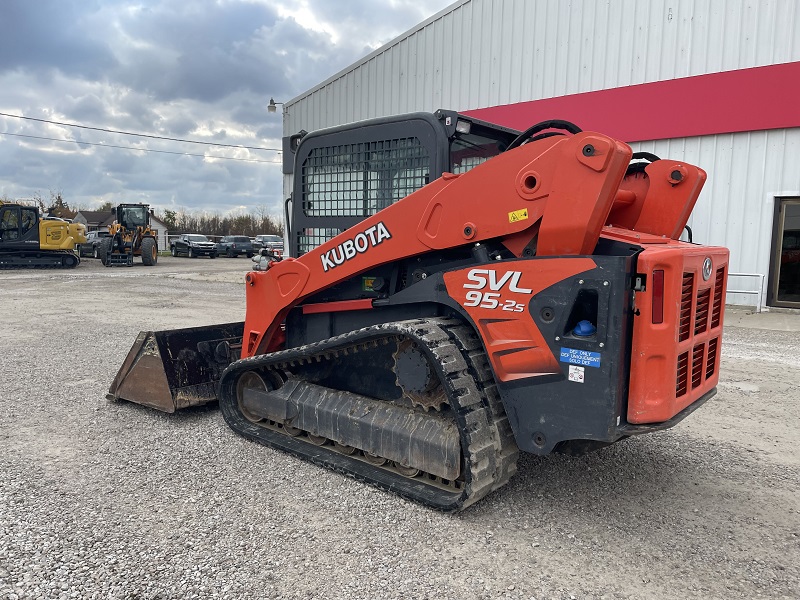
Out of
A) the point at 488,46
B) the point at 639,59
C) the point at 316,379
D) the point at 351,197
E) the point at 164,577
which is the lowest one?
the point at 164,577

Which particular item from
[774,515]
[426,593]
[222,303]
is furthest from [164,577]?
[222,303]

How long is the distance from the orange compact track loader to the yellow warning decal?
1 cm

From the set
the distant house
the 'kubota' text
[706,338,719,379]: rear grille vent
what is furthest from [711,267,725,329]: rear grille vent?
the distant house

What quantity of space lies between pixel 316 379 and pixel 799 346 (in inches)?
295

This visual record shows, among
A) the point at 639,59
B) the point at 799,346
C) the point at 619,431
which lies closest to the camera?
the point at 619,431

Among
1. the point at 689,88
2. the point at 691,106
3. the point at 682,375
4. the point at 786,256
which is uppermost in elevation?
the point at 689,88

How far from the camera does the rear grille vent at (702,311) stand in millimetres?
3197

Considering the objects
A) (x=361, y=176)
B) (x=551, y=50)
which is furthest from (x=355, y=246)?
(x=551, y=50)

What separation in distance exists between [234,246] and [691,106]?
1126 inches

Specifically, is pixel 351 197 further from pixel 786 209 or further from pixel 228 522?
pixel 786 209

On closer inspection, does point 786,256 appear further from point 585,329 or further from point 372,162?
point 585,329

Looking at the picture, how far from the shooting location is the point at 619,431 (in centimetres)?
285

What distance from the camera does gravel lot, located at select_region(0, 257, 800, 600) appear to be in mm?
2645

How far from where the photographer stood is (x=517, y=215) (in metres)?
3.09
